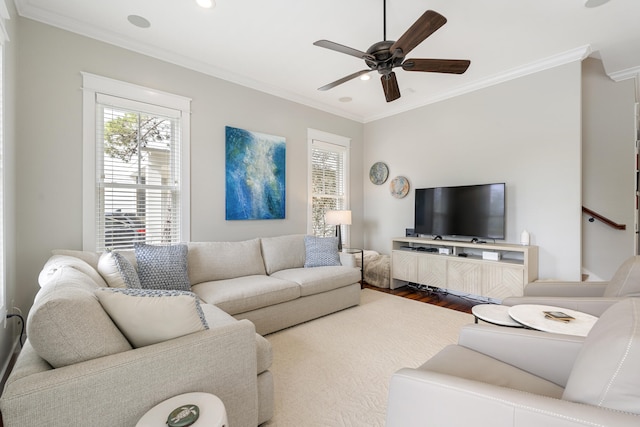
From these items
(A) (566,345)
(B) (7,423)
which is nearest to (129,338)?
(B) (7,423)

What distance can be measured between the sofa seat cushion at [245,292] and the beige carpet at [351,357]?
0.38 meters

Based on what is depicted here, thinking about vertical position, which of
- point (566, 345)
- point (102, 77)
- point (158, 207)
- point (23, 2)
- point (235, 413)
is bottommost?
point (235, 413)

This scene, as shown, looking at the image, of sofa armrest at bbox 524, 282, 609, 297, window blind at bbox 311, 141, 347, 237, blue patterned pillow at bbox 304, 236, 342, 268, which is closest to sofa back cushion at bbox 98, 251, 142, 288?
blue patterned pillow at bbox 304, 236, 342, 268

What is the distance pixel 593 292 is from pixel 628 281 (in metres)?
0.41

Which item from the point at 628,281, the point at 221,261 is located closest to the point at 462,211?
the point at 628,281

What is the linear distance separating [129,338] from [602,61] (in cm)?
522

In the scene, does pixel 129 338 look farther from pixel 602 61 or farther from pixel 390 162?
pixel 602 61

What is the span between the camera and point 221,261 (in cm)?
309

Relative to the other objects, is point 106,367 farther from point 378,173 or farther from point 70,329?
point 378,173

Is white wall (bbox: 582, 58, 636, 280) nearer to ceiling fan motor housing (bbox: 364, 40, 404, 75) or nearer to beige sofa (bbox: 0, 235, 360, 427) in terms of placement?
ceiling fan motor housing (bbox: 364, 40, 404, 75)

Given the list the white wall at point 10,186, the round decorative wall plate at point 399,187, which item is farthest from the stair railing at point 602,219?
the white wall at point 10,186

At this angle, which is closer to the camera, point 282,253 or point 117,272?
point 117,272

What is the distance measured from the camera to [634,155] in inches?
134

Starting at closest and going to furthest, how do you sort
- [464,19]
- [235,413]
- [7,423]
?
1. [7,423]
2. [235,413]
3. [464,19]
